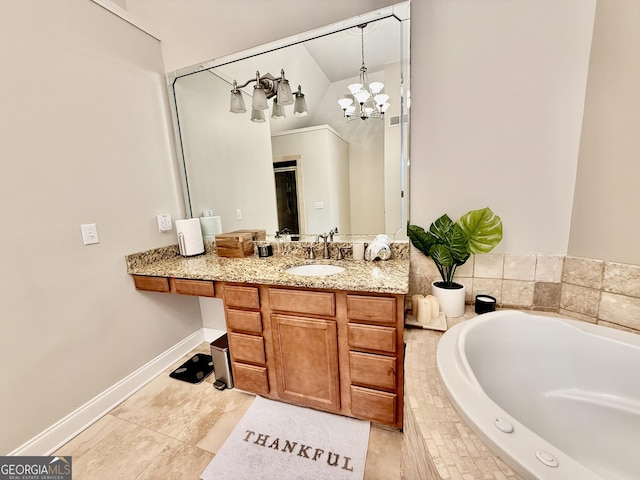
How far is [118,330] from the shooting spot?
168 cm

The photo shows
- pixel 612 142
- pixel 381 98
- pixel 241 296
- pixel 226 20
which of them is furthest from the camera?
pixel 226 20

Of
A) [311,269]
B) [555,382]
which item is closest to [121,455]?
[311,269]

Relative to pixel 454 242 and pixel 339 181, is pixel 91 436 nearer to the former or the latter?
pixel 339 181

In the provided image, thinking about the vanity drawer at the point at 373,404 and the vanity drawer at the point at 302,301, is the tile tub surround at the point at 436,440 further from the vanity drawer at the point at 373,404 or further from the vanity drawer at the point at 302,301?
the vanity drawer at the point at 302,301

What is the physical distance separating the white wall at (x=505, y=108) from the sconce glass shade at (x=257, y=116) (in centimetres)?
106

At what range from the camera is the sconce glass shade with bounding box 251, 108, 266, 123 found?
6.21 ft

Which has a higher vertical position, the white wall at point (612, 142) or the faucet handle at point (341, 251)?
the white wall at point (612, 142)

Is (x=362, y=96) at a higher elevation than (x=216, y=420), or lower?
higher

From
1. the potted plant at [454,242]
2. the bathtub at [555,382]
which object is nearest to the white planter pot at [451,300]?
the potted plant at [454,242]

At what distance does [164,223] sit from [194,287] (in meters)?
0.71

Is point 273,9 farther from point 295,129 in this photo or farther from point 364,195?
point 364,195

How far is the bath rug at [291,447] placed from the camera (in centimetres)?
118

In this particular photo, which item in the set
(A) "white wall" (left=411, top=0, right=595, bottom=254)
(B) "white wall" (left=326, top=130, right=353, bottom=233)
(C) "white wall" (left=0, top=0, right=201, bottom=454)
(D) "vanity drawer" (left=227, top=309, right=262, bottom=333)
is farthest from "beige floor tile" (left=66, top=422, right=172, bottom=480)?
(A) "white wall" (left=411, top=0, right=595, bottom=254)

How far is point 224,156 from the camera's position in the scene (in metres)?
2.14
